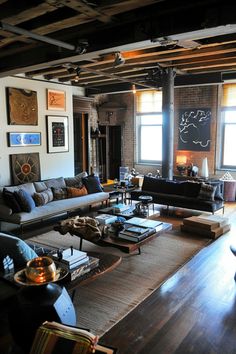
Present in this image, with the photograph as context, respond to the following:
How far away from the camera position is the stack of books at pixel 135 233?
3.90 metres

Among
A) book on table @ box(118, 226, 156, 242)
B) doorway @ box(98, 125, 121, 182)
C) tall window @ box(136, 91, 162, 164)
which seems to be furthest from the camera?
doorway @ box(98, 125, 121, 182)

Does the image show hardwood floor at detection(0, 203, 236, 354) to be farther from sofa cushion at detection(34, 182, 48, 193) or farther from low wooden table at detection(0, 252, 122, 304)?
sofa cushion at detection(34, 182, 48, 193)

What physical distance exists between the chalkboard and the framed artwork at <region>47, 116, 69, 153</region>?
3.30m

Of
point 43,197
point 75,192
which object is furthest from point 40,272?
point 75,192

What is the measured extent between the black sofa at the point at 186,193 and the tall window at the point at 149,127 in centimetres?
276

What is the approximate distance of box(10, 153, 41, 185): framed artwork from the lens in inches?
254

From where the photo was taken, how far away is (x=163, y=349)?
253cm

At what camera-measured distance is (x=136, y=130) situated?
9922 mm

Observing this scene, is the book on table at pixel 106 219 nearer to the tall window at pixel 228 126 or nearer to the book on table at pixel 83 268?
the book on table at pixel 83 268

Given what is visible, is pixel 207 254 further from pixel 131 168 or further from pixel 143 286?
pixel 131 168

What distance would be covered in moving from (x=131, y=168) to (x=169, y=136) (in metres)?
3.37

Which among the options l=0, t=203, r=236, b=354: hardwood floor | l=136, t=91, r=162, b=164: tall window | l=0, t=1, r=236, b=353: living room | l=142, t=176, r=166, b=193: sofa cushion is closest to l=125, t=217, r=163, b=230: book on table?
l=0, t=1, r=236, b=353: living room

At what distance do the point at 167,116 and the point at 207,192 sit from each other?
186 centimetres

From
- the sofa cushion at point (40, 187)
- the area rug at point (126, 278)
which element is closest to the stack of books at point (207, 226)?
the area rug at point (126, 278)
